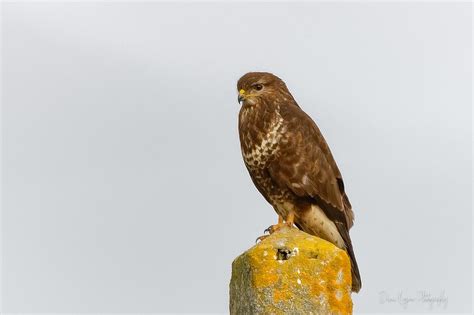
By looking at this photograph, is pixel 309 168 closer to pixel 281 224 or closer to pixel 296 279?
pixel 281 224

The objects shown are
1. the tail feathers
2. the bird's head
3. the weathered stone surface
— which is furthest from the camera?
the bird's head

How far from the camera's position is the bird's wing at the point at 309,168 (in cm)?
827

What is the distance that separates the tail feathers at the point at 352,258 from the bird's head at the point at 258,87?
1.68 m

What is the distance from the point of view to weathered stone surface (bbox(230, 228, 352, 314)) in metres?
5.51

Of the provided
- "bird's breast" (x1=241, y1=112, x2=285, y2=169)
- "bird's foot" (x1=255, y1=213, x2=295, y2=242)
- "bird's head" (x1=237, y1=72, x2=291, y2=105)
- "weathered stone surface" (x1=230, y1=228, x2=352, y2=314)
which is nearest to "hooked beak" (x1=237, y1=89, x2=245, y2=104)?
"bird's head" (x1=237, y1=72, x2=291, y2=105)

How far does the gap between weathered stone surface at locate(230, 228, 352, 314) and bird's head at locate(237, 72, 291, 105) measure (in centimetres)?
329

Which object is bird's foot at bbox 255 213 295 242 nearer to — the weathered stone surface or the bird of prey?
the bird of prey

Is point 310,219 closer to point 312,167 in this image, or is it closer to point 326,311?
point 312,167

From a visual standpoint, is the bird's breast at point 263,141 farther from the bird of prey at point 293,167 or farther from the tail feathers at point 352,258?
the tail feathers at point 352,258

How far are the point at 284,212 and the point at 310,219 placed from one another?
30 cm

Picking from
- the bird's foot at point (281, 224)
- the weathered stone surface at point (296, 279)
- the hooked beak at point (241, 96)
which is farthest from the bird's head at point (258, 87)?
the weathered stone surface at point (296, 279)

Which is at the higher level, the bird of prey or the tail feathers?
the bird of prey

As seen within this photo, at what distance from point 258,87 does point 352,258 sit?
7.34 ft

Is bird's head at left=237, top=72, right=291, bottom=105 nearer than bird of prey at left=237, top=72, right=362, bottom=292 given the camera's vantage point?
No
